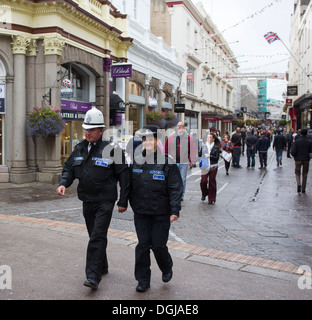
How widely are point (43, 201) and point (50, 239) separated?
3999 mm

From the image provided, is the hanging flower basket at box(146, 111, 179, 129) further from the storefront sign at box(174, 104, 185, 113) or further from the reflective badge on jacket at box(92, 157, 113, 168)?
the reflective badge on jacket at box(92, 157, 113, 168)

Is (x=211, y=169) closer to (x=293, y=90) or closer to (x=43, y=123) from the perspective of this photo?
(x=43, y=123)

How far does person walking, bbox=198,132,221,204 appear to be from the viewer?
10047 millimetres

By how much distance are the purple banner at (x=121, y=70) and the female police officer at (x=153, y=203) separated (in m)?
13.1

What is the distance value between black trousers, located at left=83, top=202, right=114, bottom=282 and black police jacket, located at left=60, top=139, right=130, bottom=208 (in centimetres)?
10

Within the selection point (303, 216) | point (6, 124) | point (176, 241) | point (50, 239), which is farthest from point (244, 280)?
point (6, 124)

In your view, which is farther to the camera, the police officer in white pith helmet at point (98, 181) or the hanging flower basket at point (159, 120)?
the hanging flower basket at point (159, 120)

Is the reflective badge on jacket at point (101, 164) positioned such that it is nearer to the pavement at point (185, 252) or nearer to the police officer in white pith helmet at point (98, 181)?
the police officer in white pith helmet at point (98, 181)

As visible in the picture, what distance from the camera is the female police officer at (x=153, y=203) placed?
434 cm

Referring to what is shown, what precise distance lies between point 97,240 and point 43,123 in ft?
28.6

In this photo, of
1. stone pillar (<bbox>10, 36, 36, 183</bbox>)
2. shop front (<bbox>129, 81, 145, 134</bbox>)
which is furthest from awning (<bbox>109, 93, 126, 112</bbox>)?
stone pillar (<bbox>10, 36, 36, 183</bbox>)

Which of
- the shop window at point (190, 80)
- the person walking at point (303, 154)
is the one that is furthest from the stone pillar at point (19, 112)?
the shop window at point (190, 80)

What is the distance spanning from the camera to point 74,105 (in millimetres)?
15141

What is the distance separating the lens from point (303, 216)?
875 centimetres
